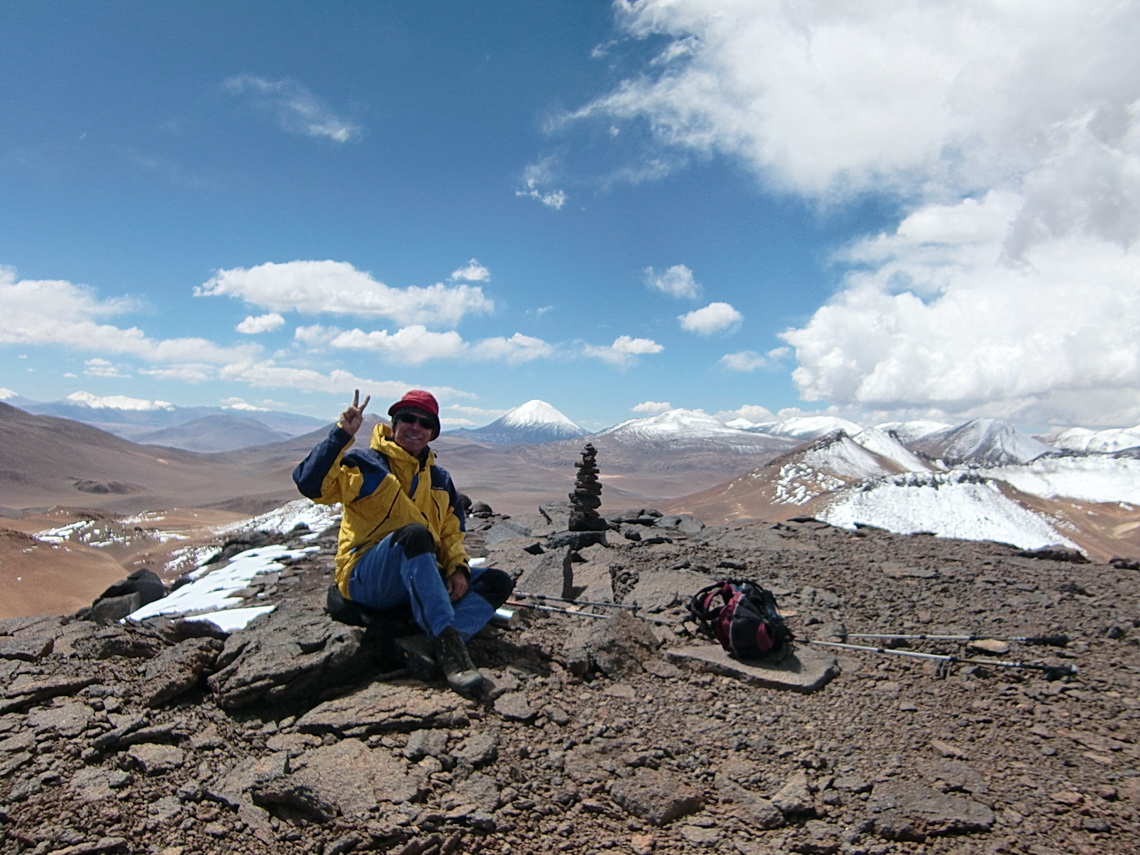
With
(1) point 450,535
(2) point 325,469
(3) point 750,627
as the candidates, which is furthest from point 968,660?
(2) point 325,469

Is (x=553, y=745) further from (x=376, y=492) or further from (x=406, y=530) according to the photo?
(x=376, y=492)

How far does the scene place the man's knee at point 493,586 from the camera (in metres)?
4.73

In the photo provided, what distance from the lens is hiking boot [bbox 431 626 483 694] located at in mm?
3777

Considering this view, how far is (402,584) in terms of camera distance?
408 cm

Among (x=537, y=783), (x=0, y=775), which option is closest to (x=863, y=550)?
(x=537, y=783)

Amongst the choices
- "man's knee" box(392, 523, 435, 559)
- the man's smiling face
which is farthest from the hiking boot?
the man's smiling face

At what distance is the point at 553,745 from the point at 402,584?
143cm

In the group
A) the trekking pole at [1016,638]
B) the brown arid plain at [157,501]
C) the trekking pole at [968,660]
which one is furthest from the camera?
the brown arid plain at [157,501]

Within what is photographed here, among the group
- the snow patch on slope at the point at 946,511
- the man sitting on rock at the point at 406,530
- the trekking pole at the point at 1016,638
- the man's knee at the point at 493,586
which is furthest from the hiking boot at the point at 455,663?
the snow patch on slope at the point at 946,511

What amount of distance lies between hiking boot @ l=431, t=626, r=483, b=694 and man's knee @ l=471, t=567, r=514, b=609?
67 centimetres

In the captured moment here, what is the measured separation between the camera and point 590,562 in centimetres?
808

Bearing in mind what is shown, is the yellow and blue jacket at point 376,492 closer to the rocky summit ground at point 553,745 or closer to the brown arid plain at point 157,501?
the rocky summit ground at point 553,745

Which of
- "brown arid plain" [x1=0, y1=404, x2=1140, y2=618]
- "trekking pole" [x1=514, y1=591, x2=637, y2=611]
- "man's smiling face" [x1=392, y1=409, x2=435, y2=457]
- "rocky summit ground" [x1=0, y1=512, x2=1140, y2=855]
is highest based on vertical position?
"man's smiling face" [x1=392, y1=409, x2=435, y2=457]

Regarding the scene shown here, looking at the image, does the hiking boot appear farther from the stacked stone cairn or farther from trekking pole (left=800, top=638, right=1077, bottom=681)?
the stacked stone cairn
